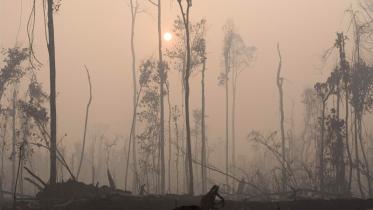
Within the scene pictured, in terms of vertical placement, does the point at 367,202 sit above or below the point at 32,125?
below

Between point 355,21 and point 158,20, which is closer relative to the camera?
point 355,21

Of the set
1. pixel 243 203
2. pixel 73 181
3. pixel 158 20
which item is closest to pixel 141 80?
pixel 158 20

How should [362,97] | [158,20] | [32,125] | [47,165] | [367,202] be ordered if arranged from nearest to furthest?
[367,202] → [362,97] → [32,125] → [158,20] → [47,165]

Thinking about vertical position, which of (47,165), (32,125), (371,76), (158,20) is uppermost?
(158,20)

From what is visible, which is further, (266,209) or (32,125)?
(32,125)

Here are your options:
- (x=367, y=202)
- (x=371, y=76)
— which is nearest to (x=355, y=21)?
(x=371, y=76)

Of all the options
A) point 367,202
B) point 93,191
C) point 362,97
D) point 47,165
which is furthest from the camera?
point 47,165

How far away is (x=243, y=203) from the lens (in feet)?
45.4

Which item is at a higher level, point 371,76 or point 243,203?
point 371,76

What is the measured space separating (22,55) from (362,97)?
76.6 feet

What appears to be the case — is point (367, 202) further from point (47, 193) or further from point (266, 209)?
point (47, 193)

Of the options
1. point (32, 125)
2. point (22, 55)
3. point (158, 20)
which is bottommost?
point (32, 125)

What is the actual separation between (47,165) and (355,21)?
191 ft

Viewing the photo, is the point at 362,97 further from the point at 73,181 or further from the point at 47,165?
the point at 47,165
